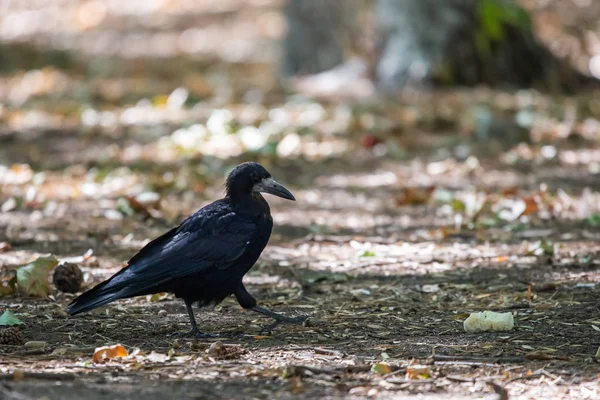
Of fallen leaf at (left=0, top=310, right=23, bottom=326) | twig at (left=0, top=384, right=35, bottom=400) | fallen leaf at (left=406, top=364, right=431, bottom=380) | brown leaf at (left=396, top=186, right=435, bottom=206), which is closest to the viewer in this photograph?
twig at (left=0, top=384, right=35, bottom=400)

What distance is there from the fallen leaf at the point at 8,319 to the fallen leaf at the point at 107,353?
35.9 inches

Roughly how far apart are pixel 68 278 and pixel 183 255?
1084 mm

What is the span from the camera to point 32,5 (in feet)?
84.2

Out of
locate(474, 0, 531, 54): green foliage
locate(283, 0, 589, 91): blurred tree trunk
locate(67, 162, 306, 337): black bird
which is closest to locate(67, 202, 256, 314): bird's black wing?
locate(67, 162, 306, 337): black bird

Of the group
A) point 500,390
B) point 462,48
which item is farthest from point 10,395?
point 462,48

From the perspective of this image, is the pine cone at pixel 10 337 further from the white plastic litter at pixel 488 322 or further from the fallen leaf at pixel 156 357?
the white plastic litter at pixel 488 322

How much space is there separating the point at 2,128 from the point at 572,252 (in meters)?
8.04

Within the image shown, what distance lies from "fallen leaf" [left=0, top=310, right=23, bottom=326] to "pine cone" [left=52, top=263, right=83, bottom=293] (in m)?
0.70

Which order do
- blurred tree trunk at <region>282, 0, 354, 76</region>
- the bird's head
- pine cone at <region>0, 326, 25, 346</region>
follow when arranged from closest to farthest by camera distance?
pine cone at <region>0, 326, 25, 346</region> < the bird's head < blurred tree trunk at <region>282, 0, 354, 76</region>

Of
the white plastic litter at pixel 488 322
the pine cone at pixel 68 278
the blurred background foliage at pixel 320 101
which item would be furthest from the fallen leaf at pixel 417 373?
the blurred background foliage at pixel 320 101

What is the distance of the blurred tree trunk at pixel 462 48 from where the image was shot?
12.3m

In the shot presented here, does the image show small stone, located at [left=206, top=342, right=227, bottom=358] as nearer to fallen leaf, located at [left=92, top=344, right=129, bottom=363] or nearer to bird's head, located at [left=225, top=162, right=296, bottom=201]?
fallen leaf, located at [left=92, top=344, right=129, bottom=363]

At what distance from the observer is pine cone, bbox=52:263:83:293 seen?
5871 mm

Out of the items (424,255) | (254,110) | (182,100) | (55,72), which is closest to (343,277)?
(424,255)
